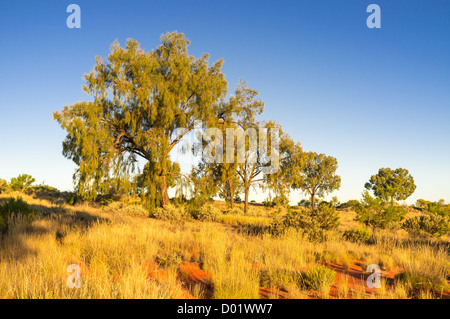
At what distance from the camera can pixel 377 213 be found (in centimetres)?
1509

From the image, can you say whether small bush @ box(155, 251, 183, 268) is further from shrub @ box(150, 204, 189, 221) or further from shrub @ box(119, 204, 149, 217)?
shrub @ box(119, 204, 149, 217)

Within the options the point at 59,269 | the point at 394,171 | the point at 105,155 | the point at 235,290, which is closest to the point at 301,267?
the point at 235,290

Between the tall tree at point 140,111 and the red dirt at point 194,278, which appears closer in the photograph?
the red dirt at point 194,278

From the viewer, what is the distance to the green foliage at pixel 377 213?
47.0ft

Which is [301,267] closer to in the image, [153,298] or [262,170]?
[153,298]

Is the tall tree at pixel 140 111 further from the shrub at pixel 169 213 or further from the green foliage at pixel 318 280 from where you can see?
the green foliage at pixel 318 280

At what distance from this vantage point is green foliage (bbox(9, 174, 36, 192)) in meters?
30.3

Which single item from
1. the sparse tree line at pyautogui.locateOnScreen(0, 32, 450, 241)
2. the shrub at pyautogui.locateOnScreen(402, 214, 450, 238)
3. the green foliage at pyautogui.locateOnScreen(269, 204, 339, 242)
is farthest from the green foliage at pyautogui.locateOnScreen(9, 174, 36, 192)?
the shrub at pyautogui.locateOnScreen(402, 214, 450, 238)

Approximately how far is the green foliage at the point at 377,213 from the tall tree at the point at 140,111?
11291 millimetres

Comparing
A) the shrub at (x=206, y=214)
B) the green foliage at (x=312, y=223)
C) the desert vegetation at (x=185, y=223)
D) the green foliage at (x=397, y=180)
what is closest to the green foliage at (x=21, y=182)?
the desert vegetation at (x=185, y=223)

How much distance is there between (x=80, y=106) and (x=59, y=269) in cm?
1461

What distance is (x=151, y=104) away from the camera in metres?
18.2

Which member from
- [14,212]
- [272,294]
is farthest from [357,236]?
[14,212]

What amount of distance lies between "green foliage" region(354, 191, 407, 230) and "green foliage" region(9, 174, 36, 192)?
34.9 meters
